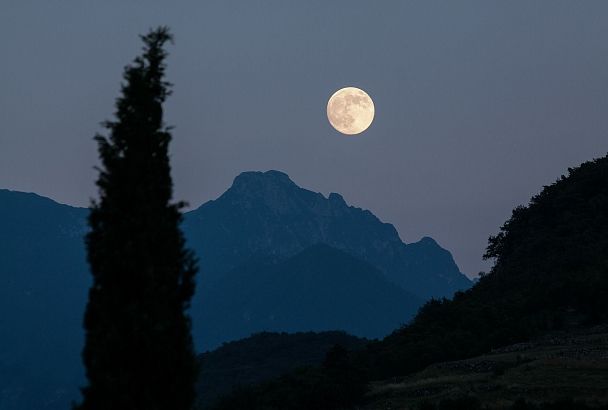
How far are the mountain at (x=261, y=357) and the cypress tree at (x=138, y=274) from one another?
111 meters

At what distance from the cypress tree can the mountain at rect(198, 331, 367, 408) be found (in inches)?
4383

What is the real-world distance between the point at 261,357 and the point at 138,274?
14359 cm

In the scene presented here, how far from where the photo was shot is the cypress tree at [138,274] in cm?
1981

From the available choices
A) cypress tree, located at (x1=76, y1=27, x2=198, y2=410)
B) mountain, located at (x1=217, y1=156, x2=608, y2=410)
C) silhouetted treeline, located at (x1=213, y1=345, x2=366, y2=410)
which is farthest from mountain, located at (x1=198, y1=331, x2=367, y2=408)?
cypress tree, located at (x1=76, y1=27, x2=198, y2=410)

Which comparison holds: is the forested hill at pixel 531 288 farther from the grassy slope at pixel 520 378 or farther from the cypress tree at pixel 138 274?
the cypress tree at pixel 138 274

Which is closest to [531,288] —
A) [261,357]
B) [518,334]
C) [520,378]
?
[518,334]

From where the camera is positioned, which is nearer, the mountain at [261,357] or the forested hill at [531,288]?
the forested hill at [531,288]

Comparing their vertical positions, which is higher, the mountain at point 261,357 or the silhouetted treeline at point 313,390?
the mountain at point 261,357

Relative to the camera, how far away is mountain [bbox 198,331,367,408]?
142 metres

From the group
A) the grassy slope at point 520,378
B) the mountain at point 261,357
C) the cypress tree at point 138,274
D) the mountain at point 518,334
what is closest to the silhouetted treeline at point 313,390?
the mountain at point 518,334

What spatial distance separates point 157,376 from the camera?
A: 65.9ft

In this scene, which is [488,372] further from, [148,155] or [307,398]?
[148,155]

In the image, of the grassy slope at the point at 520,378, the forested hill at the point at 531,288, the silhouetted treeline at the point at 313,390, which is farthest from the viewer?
the forested hill at the point at 531,288

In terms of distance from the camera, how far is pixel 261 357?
161250 millimetres
